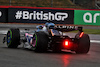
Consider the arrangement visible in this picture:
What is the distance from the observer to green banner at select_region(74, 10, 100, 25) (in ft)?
79.0

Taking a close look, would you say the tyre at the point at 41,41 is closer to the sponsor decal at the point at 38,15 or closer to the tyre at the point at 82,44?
the tyre at the point at 82,44

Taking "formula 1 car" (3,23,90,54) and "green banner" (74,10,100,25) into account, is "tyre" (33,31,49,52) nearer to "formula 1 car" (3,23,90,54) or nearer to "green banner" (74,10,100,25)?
"formula 1 car" (3,23,90,54)

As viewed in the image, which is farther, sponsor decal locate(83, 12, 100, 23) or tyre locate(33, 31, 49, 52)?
sponsor decal locate(83, 12, 100, 23)

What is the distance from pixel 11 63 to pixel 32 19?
17.1m

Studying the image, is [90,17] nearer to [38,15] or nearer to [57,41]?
[38,15]

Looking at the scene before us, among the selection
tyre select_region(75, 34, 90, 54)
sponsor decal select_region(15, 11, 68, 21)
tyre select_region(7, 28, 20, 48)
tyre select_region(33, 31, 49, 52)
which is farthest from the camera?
sponsor decal select_region(15, 11, 68, 21)

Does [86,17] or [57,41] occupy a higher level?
[86,17]

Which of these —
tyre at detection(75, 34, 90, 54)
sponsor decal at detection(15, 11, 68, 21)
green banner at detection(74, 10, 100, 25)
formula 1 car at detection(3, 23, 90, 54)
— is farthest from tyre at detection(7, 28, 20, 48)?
green banner at detection(74, 10, 100, 25)

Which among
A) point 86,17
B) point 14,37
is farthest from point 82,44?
point 86,17

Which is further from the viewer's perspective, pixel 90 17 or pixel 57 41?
pixel 90 17

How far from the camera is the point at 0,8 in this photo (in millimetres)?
23719

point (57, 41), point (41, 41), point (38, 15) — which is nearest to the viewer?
point (41, 41)

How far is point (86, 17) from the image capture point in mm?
24172

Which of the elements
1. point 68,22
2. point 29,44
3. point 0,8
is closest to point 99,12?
point 68,22
